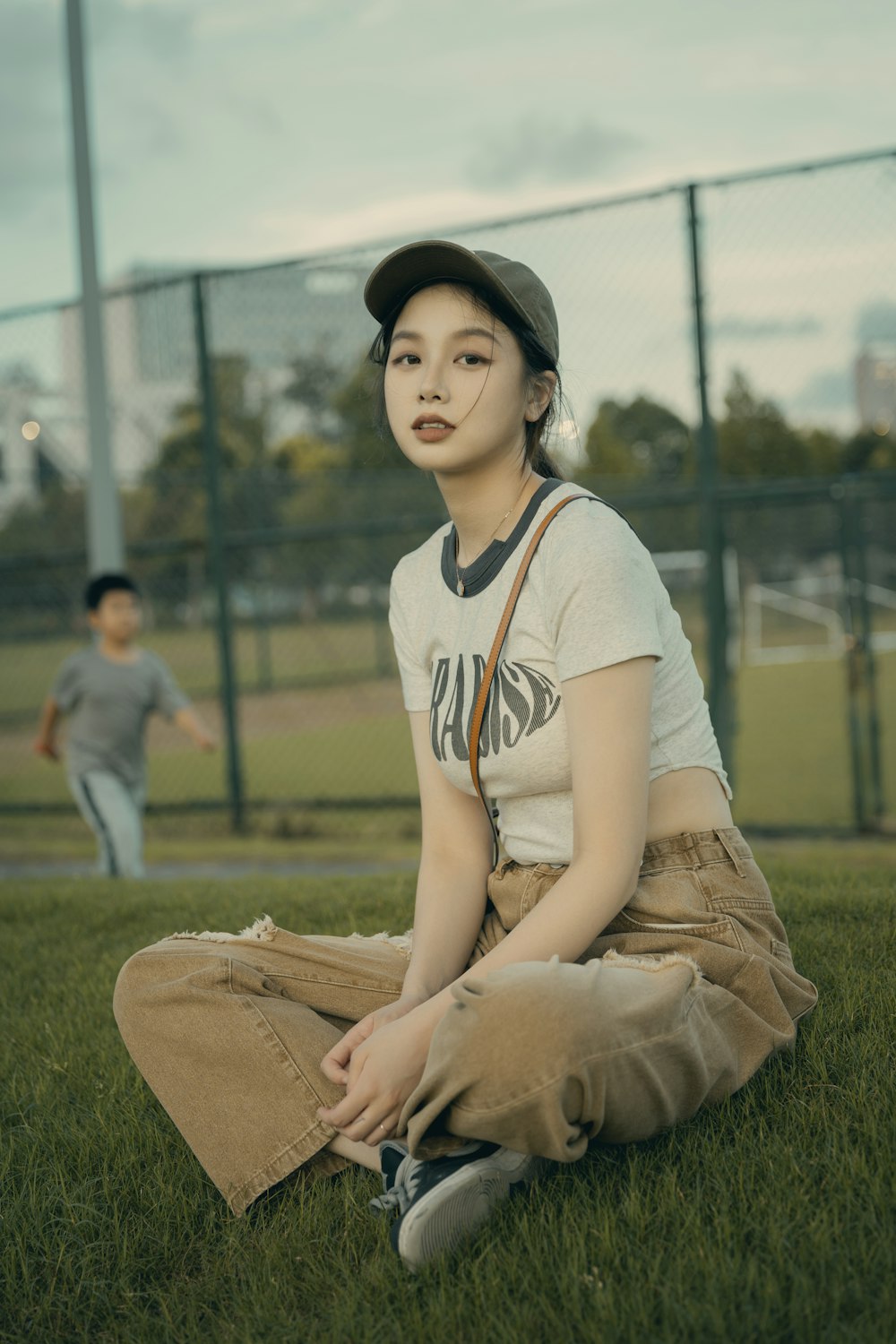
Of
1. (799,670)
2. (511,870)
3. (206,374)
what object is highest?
(206,374)

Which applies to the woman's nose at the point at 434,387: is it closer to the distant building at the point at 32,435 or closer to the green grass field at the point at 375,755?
the green grass field at the point at 375,755

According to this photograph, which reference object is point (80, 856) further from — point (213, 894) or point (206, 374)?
point (213, 894)

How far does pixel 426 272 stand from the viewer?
103 inches

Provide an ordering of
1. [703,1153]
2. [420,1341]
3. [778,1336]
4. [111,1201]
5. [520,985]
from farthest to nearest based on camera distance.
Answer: [111,1201] → [703,1153] → [520,985] → [420,1341] → [778,1336]

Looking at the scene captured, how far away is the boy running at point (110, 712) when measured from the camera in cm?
726

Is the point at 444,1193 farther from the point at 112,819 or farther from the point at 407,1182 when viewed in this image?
the point at 112,819

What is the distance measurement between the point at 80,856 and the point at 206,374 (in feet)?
10.4

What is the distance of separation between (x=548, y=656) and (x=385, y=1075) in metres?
0.79

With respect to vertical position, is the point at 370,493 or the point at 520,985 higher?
the point at 370,493

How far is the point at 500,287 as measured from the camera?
250cm

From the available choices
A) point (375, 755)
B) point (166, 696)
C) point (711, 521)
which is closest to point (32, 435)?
point (375, 755)

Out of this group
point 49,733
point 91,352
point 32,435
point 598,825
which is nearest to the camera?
point 598,825

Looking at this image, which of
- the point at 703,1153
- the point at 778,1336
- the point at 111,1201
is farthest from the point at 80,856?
the point at 778,1336

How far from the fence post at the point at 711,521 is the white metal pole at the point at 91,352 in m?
3.48
